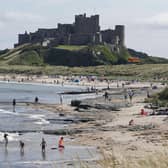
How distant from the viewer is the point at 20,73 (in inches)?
5915

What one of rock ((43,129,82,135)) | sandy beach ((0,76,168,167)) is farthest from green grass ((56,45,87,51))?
rock ((43,129,82,135))

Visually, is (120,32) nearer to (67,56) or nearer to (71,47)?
(71,47)

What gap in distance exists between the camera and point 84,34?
530 feet

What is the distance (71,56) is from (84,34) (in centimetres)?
882

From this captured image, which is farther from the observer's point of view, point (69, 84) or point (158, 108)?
point (69, 84)

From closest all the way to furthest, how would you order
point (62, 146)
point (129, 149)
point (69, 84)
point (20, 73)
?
point (129, 149) → point (62, 146) → point (69, 84) → point (20, 73)

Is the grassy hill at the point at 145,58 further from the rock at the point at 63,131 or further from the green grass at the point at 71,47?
the rock at the point at 63,131

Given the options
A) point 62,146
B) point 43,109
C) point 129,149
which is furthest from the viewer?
point 43,109

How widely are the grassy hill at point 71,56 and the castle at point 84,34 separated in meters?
2.27

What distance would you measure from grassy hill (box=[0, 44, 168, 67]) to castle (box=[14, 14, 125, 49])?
7.44 feet

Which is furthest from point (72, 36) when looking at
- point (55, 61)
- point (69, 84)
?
point (69, 84)

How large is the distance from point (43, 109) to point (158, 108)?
1411cm

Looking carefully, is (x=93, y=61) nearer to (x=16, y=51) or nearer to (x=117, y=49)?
(x=117, y=49)

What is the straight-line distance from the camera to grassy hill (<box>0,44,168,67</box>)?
155125mm
